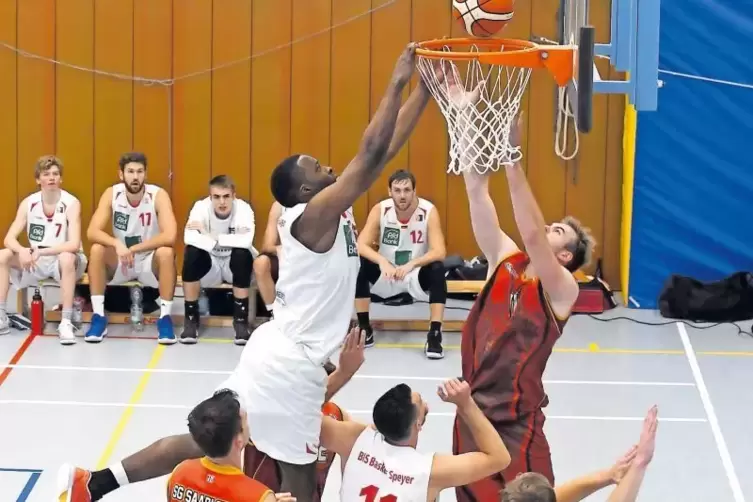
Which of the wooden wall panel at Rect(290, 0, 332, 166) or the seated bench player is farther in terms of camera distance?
the wooden wall panel at Rect(290, 0, 332, 166)

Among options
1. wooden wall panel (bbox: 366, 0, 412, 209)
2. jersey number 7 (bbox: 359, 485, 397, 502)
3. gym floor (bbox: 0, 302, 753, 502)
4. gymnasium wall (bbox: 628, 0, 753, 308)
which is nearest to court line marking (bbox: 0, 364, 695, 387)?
gym floor (bbox: 0, 302, 753, 502)

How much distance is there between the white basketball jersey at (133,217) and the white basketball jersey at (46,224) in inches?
14.1

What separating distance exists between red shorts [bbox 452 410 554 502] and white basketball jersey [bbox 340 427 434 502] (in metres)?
0.51

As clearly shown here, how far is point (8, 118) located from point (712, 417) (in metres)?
6.40

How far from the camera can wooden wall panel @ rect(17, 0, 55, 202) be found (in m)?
10.9

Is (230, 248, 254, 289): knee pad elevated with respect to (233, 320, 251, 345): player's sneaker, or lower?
elevated

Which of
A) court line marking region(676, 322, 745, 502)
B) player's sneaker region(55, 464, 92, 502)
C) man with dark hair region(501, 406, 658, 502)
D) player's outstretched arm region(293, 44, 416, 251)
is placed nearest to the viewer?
man with dark hair region(501, 406, 658, 502)

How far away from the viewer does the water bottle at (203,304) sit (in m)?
10.0

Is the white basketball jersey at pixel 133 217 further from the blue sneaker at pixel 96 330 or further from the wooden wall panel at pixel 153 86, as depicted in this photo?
the wooden wall panel at pixel 153 86

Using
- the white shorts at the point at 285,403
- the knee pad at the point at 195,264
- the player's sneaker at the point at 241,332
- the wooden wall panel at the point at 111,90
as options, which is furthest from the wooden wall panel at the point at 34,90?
the white shorts at the point at 285,403

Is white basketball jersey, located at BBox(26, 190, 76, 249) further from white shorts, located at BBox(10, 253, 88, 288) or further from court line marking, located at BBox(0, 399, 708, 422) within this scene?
court line marking, located at BBox(0, 399, 708, 422)

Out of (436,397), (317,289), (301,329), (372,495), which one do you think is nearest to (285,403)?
(301,329)

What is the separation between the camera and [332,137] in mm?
11000

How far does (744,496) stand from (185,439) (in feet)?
10.0
